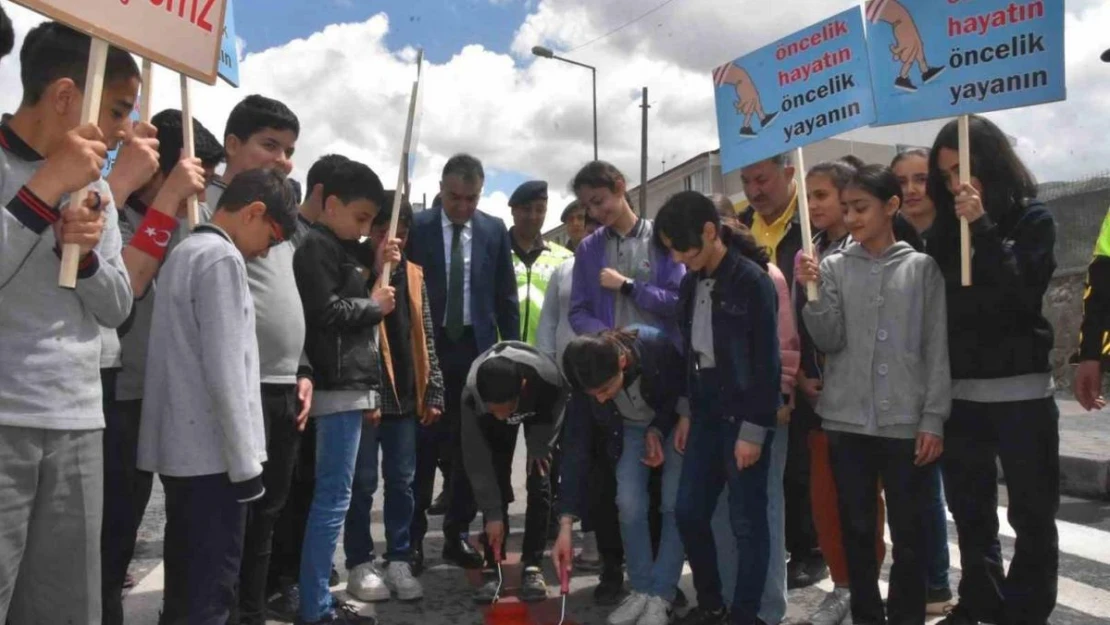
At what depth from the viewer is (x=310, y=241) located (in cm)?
380

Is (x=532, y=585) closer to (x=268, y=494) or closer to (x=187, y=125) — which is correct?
(x=268, y=494)

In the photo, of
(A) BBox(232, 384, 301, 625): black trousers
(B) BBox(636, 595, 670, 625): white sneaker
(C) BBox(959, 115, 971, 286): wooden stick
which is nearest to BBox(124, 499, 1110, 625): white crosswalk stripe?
(B) BBox(636, 595, 670, 625): white sneaker

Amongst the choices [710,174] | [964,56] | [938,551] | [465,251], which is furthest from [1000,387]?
[710,174]

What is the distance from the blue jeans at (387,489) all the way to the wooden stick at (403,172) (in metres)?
0.66

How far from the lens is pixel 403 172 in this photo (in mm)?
4035

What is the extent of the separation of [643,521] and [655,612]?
1.14ft

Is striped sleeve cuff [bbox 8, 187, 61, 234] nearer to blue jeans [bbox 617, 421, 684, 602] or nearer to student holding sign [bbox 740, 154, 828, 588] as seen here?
blue jeans [bbox 617, 421, 684, 602]

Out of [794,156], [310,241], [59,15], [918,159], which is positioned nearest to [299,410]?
[310,241]

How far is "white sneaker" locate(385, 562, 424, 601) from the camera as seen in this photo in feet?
13.6

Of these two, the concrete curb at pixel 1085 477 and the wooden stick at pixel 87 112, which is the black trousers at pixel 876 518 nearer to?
the wooden stick at pixel 87 112

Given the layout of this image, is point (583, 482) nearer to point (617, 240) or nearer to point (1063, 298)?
point (617, 240)

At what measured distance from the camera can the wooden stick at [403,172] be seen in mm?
3986

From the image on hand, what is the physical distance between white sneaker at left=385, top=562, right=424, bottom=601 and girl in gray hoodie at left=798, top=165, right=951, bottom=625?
1.80 meters

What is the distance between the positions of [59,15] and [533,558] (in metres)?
2.78
